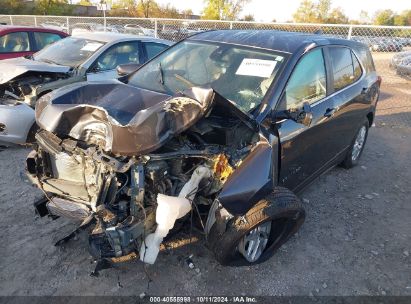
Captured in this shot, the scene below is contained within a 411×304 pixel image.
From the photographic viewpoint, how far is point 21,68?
5.22m

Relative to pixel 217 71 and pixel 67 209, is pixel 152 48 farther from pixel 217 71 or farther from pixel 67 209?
pixel 67 209

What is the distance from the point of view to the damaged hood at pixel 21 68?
5.19 metres

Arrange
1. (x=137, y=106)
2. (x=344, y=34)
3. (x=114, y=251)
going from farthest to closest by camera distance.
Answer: (x=344, y=34) < (x=137, y=106) < (x=114, y=251)

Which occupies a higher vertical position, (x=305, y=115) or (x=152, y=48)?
(x=305, y=115)

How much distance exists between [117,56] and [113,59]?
0.11 meters

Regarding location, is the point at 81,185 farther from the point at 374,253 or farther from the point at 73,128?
the point at 374,253

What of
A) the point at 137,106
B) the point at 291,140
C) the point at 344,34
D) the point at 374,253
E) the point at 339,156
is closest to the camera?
the point at 137,106

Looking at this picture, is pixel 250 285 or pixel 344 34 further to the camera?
pixel 344 34

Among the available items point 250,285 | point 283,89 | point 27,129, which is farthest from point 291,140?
point 27,129

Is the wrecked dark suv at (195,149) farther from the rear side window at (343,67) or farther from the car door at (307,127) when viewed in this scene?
the rear side window at (343,67)

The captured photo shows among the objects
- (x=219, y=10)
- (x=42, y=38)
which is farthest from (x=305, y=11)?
(x=42, y=38)

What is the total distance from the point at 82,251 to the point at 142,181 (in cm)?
113

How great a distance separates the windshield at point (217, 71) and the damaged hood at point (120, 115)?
413 mm

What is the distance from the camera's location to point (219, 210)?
2.68m
